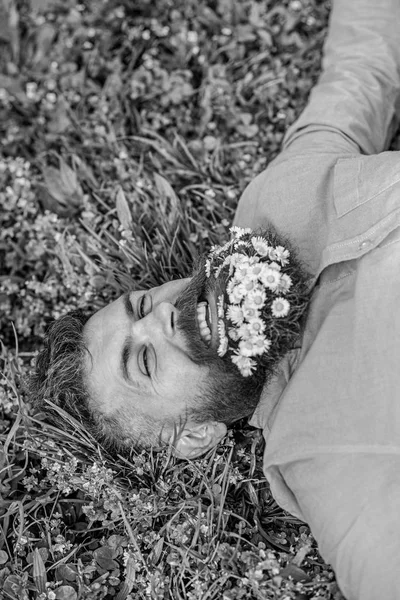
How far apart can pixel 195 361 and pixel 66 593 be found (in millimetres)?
1208

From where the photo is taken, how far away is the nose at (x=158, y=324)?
2.79 metres

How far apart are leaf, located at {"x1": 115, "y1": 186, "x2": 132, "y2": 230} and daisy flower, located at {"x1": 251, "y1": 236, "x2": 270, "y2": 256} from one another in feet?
3.75

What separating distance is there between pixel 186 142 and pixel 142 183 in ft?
1.64

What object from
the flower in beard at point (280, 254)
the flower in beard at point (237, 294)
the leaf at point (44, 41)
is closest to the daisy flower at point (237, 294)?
the flower in beard at point (237, 294)

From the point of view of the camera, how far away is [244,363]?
269 centimetres

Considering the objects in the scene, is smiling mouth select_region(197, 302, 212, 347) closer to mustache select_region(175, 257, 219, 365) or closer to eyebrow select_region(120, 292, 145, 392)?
mustache select_region(175, 257, 219, 365)

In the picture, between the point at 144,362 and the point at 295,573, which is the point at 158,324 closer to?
the point at 144,362

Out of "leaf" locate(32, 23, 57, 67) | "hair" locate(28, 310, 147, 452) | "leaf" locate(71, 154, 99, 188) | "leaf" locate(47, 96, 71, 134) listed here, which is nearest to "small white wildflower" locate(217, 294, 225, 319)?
"hair" locate(28, 310, 147, 452)

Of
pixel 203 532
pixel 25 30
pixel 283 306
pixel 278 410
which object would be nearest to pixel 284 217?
pixel 283 306

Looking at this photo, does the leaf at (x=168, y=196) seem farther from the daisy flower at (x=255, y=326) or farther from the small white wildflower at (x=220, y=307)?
the daisy flower at (x=255, y=326)

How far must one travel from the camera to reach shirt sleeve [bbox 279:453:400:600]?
2430 millimetres

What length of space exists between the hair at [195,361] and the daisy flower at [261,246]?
11 centimetres

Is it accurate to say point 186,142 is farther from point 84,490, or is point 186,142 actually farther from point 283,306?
point 84,490

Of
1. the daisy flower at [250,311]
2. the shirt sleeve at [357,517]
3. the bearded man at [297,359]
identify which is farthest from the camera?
the daisy flower at [250,311]
